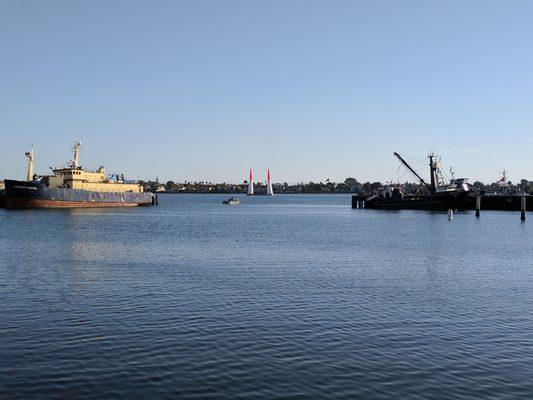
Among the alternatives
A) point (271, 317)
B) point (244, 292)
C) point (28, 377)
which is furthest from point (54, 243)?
point (28, 377)

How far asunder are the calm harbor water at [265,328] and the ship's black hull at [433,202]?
9808 centimetres

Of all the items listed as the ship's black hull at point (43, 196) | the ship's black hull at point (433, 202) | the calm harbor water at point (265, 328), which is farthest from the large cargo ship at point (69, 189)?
the calm harbor water at point (265, 328)

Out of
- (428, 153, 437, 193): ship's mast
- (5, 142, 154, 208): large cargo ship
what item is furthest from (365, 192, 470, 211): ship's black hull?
(5, 142, 154, 208): large cargo ship

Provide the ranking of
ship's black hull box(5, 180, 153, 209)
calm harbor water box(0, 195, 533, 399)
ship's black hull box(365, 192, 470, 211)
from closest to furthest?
calm harbor water box(0, 195, 533, 399)
ship's black hull box(5, 180, 153, 209)
ship's black hull box(365, 192, 470, 211)

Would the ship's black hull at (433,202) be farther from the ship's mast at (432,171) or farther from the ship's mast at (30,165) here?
the ship's mast at (30,165)

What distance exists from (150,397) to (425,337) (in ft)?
36.6

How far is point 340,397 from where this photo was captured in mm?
15672

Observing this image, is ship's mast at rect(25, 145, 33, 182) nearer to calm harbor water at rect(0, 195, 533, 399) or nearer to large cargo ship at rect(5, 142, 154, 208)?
large cargo ship at rect(5, 142, 154, 208)

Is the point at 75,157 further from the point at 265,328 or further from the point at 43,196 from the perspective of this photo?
the point at 265,328

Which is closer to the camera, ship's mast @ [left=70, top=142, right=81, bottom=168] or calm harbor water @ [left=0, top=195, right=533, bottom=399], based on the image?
calm harbor water @ [left=0, top=195, right=533, bottom=399]

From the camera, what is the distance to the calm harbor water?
16.7 metres

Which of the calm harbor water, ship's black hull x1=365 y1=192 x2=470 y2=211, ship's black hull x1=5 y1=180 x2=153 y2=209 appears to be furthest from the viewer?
ship's black hull x1=365 y1=192 x2=470 y2=211

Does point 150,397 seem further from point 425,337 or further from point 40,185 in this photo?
point 40,185

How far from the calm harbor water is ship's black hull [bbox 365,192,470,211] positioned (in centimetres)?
9808
